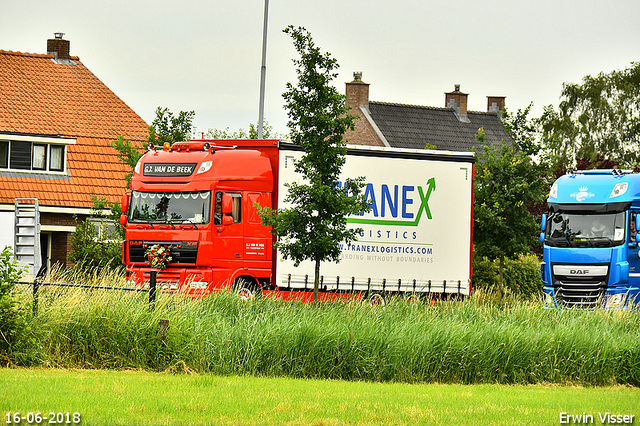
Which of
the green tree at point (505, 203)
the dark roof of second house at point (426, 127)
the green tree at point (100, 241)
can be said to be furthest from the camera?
the dark roof of second house at point (426, 127)

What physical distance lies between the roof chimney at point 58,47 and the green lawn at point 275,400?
29583 millimetres

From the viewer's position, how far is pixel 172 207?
17.8 metres

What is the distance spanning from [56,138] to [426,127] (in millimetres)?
24860

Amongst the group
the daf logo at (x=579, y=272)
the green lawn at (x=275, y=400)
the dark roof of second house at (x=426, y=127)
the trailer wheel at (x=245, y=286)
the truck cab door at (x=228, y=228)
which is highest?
the dark roof of second house at (x=426, y=127)

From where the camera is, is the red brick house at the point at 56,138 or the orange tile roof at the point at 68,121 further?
the orange tile roof at the point at 68,121

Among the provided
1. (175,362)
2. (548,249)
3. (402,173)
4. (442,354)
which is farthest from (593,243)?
(175,362)

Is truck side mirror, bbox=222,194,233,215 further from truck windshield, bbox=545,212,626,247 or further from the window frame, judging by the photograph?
the window frame

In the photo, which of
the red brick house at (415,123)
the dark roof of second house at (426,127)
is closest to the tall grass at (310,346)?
the red brick house at (415,123)

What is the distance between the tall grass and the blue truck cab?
22.7 ft

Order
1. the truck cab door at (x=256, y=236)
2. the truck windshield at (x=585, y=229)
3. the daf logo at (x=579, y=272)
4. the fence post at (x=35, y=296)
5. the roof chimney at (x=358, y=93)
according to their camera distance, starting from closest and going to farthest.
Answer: the fence post at (x=35, y=296) < the truck cab door at (x=256, y=236) < the truck windshield at (x=585, y=229) < the daf logo at (x=579, y=272) < the roof chimney at (x=358, y=93)

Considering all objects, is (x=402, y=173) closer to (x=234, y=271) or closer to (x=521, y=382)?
(x=234, y=271)

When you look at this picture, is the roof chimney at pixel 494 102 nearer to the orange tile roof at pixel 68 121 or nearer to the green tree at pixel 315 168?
the orange tile roof at pixel 68 121

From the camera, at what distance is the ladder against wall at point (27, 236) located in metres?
24.5

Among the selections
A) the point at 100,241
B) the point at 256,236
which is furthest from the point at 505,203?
the point at 100,241
